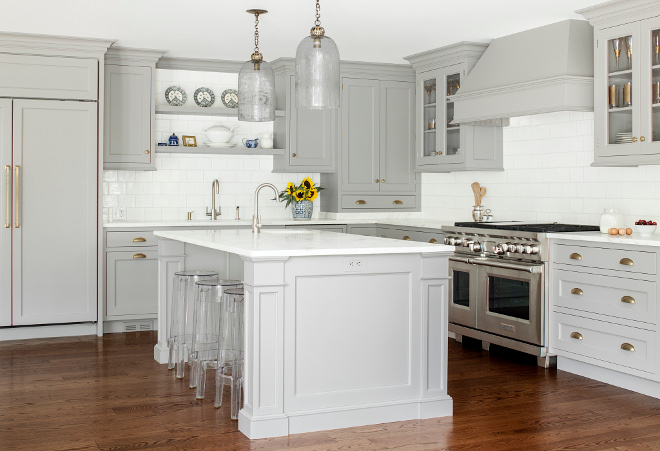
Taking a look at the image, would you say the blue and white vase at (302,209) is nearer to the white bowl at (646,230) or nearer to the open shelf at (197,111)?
the open shelf at (197,111)

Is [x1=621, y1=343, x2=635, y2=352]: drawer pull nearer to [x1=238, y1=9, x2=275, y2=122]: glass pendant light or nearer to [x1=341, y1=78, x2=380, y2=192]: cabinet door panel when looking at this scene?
[x1=238, y1=9, x2=275, y2=122]: glass pendant light

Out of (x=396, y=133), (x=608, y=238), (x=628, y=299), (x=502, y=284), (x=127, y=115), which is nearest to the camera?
(x=628, y=299)

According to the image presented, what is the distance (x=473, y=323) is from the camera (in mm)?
5730

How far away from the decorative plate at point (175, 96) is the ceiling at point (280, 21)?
19.1 inches

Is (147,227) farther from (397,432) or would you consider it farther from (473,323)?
(397,432)

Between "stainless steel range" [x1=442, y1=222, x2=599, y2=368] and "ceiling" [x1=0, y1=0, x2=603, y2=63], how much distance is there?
1492mm

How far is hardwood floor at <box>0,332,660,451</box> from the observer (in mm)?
3541

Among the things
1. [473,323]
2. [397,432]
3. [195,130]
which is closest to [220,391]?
[397,432]

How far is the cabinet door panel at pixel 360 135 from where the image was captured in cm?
735

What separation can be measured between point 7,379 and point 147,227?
1.98 meters

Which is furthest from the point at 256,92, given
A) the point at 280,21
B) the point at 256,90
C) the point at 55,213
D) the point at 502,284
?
the point at 55,213

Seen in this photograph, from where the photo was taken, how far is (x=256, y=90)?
4.53 m

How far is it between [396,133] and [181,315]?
10.6 ft

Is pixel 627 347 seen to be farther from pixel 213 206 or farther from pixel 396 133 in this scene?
pixel 213 206
